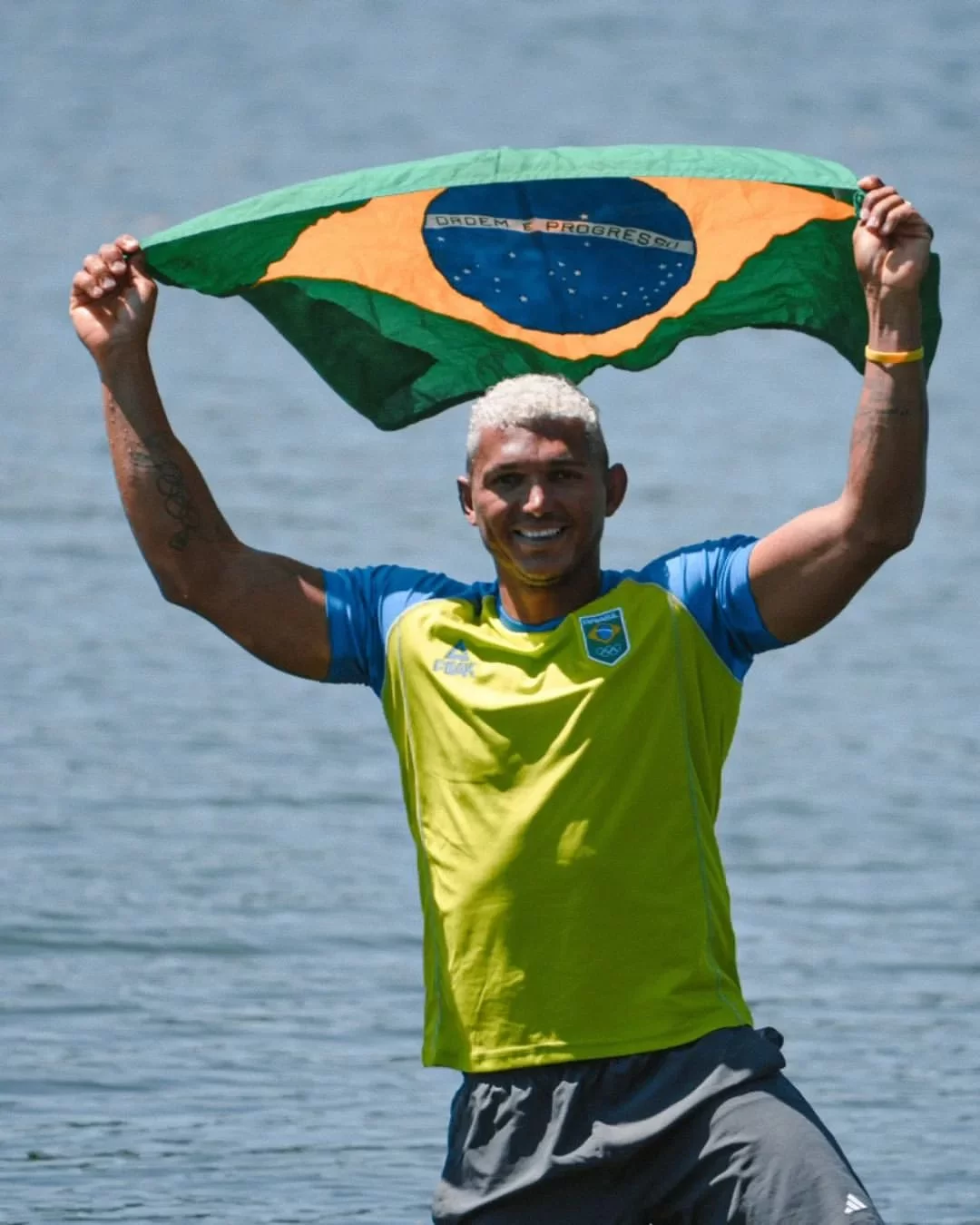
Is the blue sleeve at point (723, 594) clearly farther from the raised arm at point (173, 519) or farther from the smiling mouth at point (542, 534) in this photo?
the raised arm at point (173, 519)

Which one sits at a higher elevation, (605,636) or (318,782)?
(605,636)

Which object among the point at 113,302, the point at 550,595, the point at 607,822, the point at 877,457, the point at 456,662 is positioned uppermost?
the point at 113,302

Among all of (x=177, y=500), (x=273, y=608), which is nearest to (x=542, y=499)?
(x=273, y=608)

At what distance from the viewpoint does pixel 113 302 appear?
536cm

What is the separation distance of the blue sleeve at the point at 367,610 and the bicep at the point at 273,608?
2 centimetres

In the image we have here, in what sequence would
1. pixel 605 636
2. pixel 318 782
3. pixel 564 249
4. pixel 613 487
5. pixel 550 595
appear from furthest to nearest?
pixel 318 782 < pixel 564 249 < pixel 613 487 < pixel 550 595 < pixel 605 636

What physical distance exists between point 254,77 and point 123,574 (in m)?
22.3

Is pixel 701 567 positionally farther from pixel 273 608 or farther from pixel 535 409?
pixel 273 608

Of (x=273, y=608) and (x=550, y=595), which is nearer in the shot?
(x=550, y=595)

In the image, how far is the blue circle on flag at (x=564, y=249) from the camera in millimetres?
5695

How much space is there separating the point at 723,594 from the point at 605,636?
217mm

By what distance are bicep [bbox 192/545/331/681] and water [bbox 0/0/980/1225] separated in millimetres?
2842

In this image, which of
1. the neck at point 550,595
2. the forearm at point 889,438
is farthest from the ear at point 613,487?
the forearm at point 889,438

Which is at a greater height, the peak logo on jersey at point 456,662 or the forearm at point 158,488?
the forearm at point 158,488
